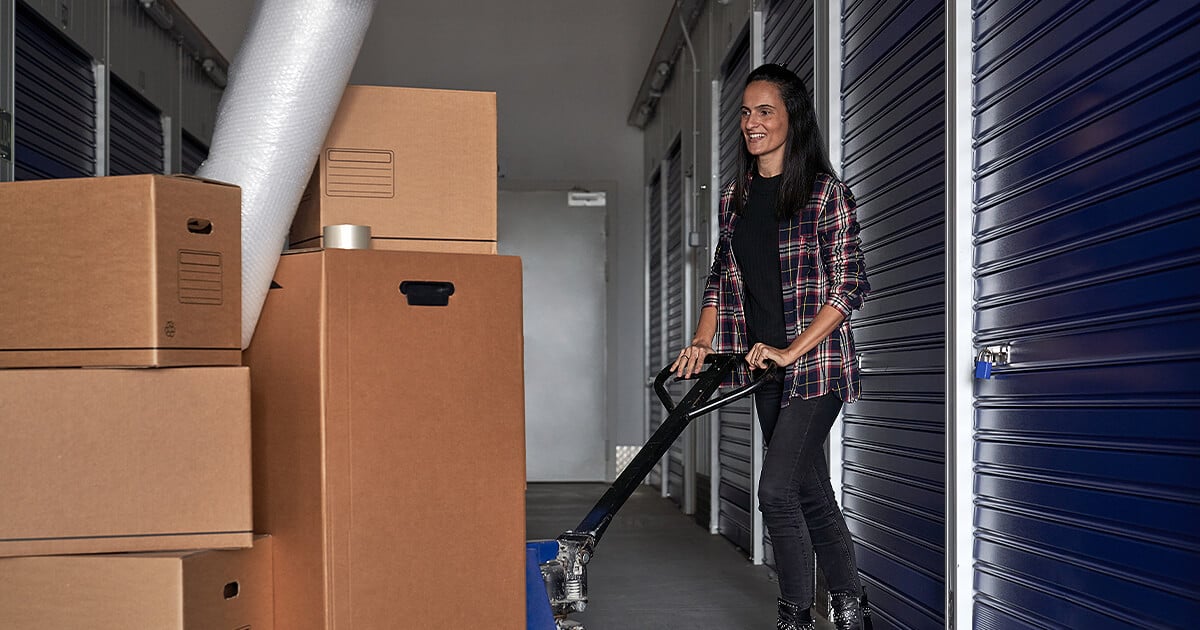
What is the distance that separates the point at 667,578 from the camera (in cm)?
421

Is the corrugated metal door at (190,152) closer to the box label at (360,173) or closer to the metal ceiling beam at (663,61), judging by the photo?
the metal ceiling beam at (663,61)

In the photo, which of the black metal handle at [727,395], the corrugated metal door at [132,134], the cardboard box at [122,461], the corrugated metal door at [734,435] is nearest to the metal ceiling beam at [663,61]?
the corrugated metal door at [734,435]

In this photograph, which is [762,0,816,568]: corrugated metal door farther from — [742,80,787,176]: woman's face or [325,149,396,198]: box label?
[325,149,396,198]: box label

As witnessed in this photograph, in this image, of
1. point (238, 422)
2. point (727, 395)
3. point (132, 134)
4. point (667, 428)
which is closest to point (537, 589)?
point (667, 428)

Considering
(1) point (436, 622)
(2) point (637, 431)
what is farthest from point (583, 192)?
(1) point (436, 622)

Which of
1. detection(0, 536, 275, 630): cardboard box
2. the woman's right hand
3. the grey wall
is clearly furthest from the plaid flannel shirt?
the grey wall

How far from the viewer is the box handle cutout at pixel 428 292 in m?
2.00

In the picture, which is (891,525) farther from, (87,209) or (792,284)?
(87,209)

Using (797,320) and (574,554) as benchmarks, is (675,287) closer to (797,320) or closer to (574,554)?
(797,320)

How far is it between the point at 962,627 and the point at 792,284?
84 centimetres

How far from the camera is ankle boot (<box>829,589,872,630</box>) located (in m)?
2.45

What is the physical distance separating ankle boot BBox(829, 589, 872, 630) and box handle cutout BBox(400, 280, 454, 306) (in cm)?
115

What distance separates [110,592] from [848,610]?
5.05 feet

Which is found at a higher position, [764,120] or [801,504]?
[764,120]
